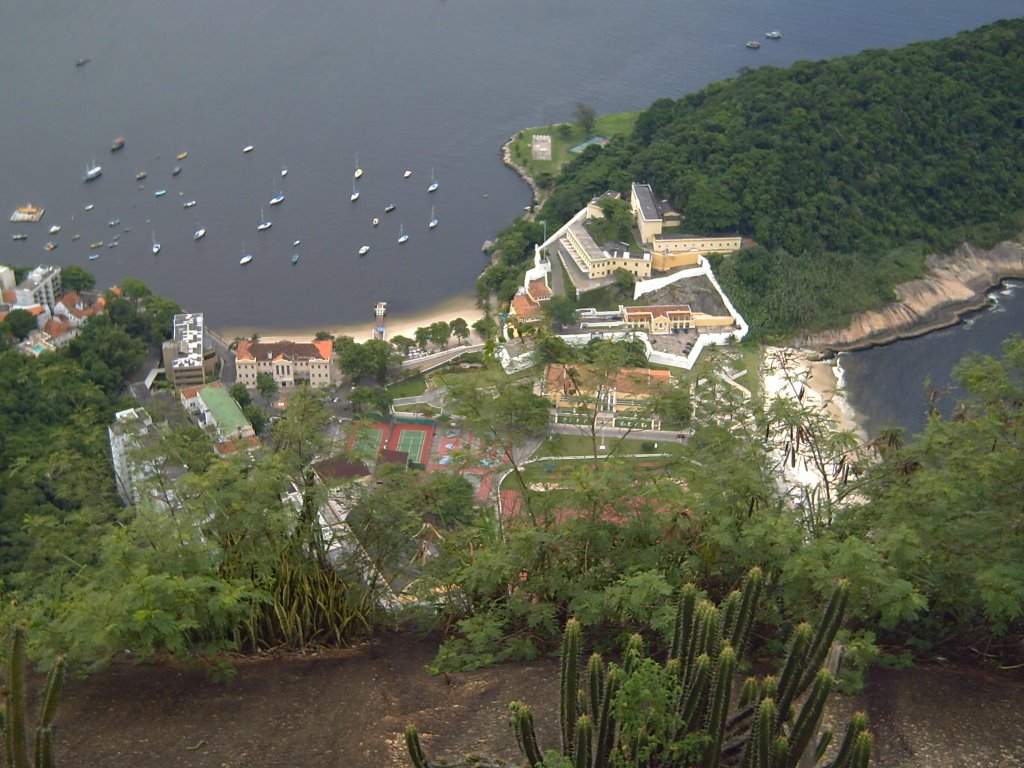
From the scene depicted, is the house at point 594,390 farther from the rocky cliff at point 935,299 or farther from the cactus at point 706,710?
the rocky cliff at point 935,299

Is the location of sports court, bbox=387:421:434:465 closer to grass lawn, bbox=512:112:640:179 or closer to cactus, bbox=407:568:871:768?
grass lawn, bbox=512:112:640:179

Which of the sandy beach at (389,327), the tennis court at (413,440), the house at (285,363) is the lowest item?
the tennis court at (413,440)

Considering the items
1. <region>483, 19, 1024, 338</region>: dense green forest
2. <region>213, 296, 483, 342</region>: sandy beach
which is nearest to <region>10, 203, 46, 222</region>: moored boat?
<region>213, 296, 483, 342</region>: sandy beach

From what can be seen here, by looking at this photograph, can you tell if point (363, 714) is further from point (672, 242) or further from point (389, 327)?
point (672, 242)

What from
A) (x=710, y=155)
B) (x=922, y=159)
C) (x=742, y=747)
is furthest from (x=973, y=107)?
(x=742, y=747)

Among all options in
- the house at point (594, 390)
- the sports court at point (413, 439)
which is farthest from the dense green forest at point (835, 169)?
the house at point (594, 390)

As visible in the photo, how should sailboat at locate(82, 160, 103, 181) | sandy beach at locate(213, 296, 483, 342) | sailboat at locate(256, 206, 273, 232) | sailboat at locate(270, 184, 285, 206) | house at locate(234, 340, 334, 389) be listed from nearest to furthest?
house at locate(234, 340, 334, 389)
sandy beach at locate(213, 296, 483, 342)
sailboat at locate(256, 206, 273, 232)
sailboat at locate(270, 184, 285, 206)
sailboat at locate(82, 160, 103, 181)
